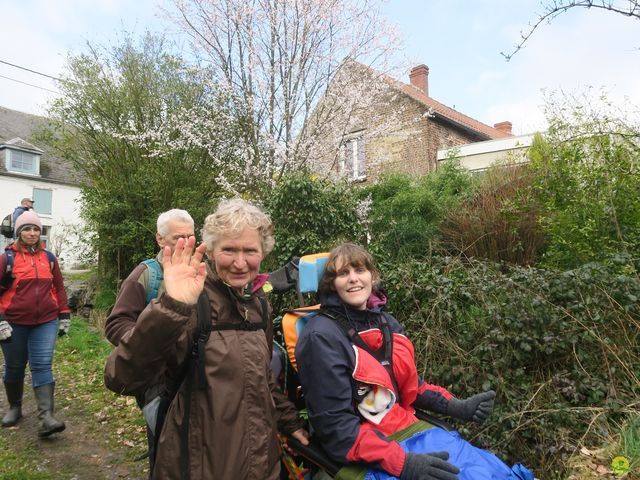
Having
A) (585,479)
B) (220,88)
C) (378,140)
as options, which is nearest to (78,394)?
(585,479)

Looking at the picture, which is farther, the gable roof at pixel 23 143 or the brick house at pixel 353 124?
the gable roof at pixel 23 143

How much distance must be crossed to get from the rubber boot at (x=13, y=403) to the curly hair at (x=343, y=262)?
12.0ft

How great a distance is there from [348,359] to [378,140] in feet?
31.1

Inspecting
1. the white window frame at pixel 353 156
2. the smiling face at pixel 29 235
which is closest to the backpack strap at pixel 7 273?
the smiling face at pixel 29 235

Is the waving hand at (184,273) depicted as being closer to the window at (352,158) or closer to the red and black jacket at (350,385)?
the red and black jacket at (350,385)

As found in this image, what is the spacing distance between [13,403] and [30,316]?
1.02m

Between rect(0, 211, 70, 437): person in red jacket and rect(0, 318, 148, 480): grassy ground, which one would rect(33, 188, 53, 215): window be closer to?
rect(0, 318, 148, 480): grassy ground

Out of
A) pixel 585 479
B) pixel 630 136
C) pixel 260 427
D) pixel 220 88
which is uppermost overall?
pixel 220 88

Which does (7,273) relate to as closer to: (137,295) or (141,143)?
(137,295)

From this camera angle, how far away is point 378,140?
438 inches

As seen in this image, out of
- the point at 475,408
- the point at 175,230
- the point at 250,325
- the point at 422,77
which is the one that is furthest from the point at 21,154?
the point at 475,408

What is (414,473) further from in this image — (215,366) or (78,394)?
(78,394)

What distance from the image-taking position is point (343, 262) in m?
2.52

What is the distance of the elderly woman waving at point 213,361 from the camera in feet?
5.08
